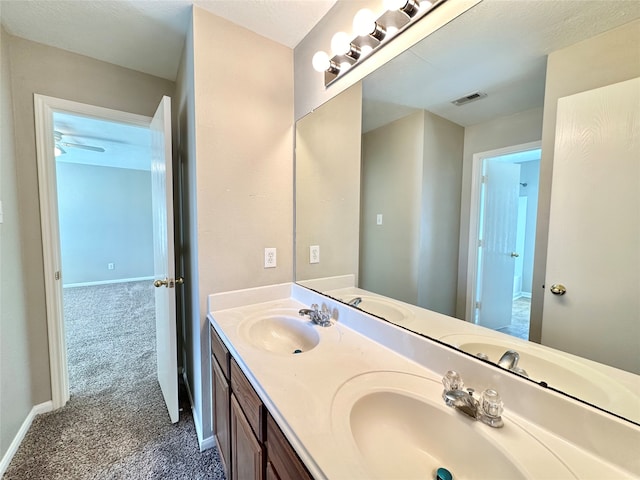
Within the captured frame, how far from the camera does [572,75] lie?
635 millimetres

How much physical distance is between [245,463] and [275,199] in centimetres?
127

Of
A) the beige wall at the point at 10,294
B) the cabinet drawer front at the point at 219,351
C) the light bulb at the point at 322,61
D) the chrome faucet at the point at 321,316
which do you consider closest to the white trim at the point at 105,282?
the beige wall at the point at 10,294

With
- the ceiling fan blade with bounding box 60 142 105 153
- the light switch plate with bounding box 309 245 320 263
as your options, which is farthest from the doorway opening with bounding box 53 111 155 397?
the light switch plate with bounding box 309 245 320 263

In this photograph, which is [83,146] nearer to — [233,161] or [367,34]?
[233,161]

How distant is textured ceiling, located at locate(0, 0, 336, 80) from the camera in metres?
1.29

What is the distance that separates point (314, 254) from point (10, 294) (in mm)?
1766

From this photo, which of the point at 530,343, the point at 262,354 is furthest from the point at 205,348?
the point at 530,343

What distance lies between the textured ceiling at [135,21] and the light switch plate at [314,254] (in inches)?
49.1

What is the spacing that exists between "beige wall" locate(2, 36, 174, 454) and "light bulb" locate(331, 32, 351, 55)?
1.64 m

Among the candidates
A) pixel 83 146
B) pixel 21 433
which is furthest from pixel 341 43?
pixel 83 146

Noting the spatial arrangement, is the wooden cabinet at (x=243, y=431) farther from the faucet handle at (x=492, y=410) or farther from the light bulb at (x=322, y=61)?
the light bulb at (x=322, y=61)

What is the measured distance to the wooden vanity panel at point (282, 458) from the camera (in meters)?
0.61

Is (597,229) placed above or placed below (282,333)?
above

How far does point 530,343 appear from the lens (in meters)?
0.74
